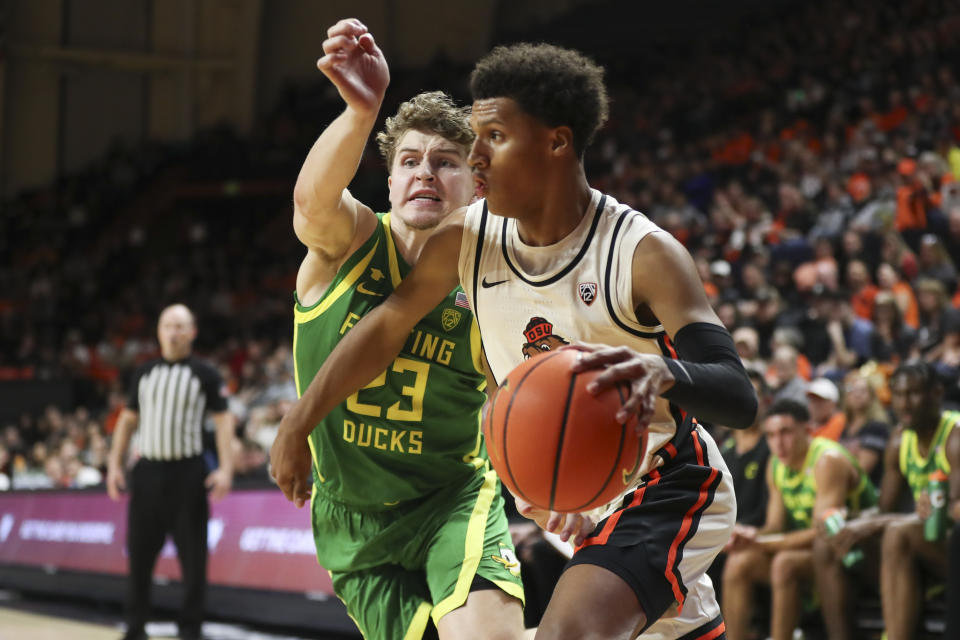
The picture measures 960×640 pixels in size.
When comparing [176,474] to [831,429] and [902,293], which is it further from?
[902,293]

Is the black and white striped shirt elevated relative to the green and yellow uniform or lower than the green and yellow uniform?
lower

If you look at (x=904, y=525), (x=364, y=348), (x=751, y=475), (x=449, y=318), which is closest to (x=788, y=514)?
(x=751, y=475)

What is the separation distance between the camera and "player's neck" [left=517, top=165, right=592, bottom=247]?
8.48 ft

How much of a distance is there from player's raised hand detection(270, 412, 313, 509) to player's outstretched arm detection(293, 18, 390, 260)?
574 mm

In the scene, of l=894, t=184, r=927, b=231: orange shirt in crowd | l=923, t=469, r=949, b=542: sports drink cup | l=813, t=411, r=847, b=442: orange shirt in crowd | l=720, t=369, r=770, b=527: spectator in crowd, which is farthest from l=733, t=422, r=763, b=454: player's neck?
l=894, t=184, r=927, b=231: orange shirt in crowd

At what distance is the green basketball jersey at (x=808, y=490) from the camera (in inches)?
225

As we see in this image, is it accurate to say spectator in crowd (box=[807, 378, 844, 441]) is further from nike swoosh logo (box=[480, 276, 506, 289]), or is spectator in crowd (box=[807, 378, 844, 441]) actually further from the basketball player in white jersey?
nike swoosh logo (box=[480, 276, 506, 289])

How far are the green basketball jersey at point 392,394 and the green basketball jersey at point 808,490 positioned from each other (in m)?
2.99

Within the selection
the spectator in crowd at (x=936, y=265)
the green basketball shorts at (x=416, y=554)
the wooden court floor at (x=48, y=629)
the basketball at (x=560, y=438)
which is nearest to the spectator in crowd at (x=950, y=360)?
the spectator in crowd at (x=936, y=265)

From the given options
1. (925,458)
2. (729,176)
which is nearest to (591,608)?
(925,458)

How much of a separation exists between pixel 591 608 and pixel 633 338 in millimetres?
607

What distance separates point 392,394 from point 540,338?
29.2 inches

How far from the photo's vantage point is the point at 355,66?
2811 mm

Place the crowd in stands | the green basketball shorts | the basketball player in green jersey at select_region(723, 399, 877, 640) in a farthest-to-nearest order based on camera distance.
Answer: the crowd in stands
the basketball player in green jersey at select_region(723, 399, 877, 640)
the green basketball shorts
